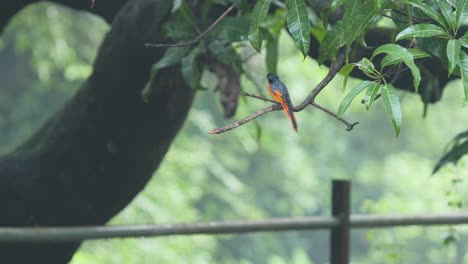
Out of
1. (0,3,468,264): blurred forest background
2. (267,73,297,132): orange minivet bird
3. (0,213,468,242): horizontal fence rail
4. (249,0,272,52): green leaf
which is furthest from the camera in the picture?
(0,3,468,264): blurred forest background

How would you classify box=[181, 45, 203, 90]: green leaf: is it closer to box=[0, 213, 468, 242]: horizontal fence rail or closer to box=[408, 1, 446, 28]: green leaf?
box=[0, 213, 468, 242]: horizontal fence rail

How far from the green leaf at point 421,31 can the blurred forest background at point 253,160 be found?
1092 millimetres

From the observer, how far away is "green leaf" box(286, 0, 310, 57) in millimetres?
1243

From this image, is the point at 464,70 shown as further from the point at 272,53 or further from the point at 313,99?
the point at 272,53

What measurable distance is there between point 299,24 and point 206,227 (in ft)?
3.20

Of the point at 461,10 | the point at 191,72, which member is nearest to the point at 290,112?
the point at 461,10

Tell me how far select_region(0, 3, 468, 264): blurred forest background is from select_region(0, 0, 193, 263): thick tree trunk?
0.08 m

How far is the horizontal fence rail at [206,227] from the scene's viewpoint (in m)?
1.90

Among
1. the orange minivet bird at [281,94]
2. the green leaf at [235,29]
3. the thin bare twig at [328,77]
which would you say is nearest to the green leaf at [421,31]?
the thin bare twig at [328,77]

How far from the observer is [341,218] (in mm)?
2316

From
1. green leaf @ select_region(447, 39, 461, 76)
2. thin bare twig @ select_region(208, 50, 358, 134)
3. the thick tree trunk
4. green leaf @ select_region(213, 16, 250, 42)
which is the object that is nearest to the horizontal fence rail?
the thick tree trunk

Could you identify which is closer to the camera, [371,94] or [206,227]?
[371,94]

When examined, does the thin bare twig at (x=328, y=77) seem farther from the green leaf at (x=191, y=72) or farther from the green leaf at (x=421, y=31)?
the green leaf at (x=191, y=72)

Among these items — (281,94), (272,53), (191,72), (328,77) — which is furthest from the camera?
(272,53)
